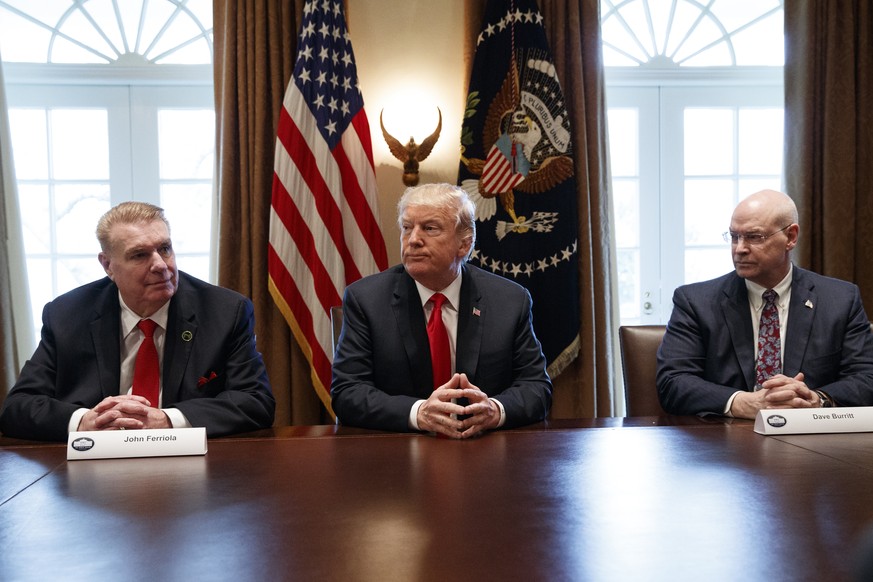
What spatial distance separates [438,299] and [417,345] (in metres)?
0.19

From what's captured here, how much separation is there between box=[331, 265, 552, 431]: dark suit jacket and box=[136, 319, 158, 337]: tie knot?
56 cm

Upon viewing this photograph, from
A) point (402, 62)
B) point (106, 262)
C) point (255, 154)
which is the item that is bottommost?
point (106, 262)

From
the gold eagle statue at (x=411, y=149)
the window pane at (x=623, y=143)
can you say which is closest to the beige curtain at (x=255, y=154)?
the gold eagle statue at (x=411, y=149)

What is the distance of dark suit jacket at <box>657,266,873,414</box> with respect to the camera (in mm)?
2535

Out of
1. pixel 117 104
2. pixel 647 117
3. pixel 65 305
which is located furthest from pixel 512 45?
pixel 65 305

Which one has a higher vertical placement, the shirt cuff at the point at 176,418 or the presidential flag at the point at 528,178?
the presidential flag at the point at 528,178

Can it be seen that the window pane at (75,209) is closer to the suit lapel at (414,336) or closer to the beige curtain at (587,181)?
the beige curtain at (587,181)

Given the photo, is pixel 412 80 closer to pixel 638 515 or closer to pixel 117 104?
pixel 117 104

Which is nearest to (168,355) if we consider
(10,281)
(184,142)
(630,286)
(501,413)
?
(501,413)

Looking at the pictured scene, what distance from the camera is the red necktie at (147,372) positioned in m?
2.33

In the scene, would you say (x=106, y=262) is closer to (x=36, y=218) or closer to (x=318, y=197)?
(x=318, y=197)

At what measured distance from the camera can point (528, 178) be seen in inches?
155

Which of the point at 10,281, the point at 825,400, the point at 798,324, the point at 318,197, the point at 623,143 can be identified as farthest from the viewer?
the point at 623,143

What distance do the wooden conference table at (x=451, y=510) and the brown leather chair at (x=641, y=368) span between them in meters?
0.72
